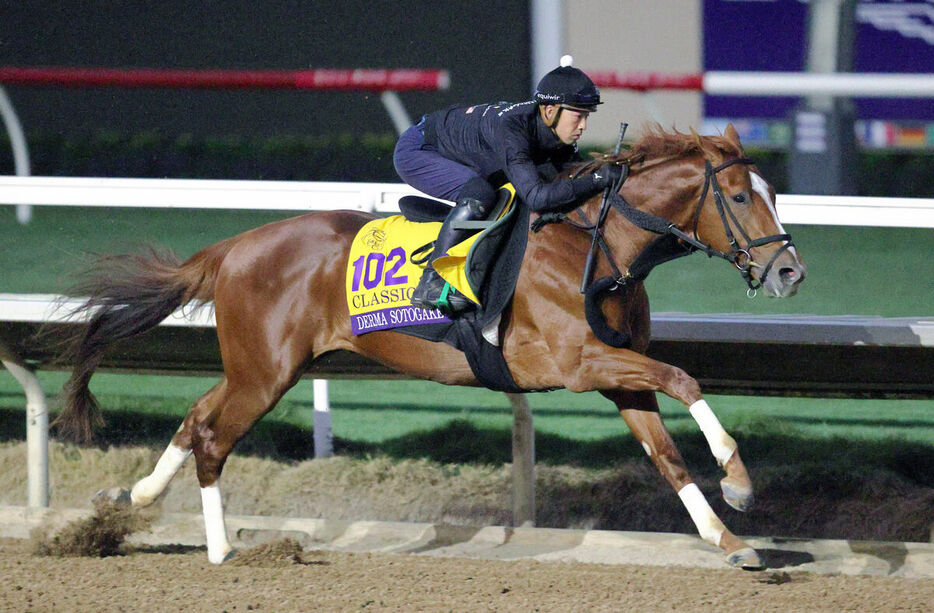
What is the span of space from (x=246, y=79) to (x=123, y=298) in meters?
3.96

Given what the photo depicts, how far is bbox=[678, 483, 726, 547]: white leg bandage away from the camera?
125 inches

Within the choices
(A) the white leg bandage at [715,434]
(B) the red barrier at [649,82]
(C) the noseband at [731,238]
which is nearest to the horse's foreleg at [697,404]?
(A) the white leg bandage at [715,434]

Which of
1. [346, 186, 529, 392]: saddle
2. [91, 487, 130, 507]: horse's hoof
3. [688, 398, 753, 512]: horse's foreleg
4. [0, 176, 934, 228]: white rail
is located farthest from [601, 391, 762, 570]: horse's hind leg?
[91, 487, 130, 507]: horse's hoof

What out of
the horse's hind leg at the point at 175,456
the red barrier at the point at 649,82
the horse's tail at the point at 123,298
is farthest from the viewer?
the red barrier at the point at 649,82

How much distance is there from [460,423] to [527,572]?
1.54 metres

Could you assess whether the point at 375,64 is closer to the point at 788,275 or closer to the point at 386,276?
the point at 386,276

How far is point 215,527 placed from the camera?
384 centimetres

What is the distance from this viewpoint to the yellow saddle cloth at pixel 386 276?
144 inches

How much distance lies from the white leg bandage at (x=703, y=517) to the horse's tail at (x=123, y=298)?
5.74 ft

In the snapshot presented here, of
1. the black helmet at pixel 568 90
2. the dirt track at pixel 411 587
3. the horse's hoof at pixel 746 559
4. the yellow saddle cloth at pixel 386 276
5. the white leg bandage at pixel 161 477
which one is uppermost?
the black helmet at pixel 568 90

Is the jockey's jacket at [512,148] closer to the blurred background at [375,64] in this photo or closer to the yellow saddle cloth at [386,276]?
the yellow saddle cloth at [386,276]

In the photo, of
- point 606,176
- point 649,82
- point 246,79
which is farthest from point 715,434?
point 246,79

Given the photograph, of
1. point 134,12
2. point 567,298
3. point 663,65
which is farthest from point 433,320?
point 134,12

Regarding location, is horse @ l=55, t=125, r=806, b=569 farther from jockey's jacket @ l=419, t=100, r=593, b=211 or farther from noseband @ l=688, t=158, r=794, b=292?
jockey's jacket @ l=419, t=100, r=593, b=211
